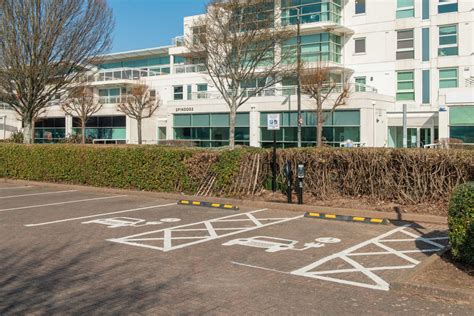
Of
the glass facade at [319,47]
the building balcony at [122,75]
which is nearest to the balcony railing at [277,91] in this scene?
the glass facade at [319,47]

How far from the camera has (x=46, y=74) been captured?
2345cm

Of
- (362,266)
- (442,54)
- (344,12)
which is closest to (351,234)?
(362,266)

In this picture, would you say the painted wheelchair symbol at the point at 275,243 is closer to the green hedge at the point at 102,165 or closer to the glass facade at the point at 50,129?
the green hedge at the point at 102,165

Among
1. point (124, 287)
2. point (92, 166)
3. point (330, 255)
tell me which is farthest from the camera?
point (92, 166)

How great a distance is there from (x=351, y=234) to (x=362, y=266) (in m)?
2.39

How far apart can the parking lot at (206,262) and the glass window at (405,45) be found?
104 feet

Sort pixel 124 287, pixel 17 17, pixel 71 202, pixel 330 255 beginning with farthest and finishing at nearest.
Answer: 1. pixel 17 17
2. pixel 71 202
3. pixel 330 255
4. pixel 124 287

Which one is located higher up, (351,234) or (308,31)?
(308,31)

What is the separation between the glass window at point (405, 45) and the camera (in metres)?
39.7

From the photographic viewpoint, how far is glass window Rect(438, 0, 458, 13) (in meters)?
38.0

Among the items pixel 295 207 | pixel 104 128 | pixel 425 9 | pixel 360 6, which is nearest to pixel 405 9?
pixel 425 9

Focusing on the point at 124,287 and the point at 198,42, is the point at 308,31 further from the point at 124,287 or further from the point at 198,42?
the point at 124,287

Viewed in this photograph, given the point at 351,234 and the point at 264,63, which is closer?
the point at 351,234

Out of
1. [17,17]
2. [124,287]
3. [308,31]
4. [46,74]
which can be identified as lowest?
[124,287]
